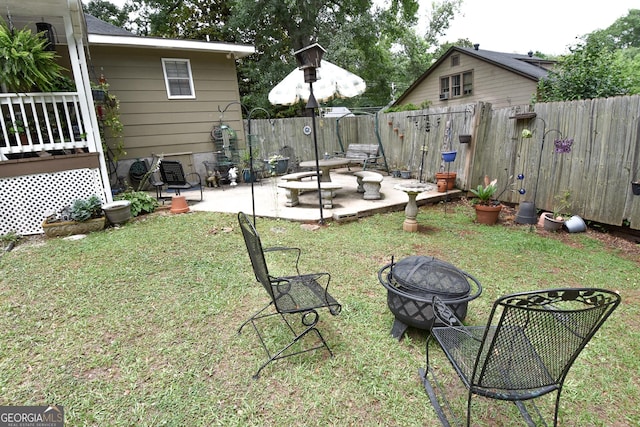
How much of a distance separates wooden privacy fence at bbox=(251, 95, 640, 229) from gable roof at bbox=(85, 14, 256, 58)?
483 centimetres

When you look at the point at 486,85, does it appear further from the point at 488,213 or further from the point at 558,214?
the point at 488,213

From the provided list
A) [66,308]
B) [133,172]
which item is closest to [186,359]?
[66,308]

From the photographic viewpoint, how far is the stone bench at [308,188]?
218 inches

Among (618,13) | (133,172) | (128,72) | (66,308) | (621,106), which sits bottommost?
(66,308)

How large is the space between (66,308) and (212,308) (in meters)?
1.32

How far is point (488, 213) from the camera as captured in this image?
522 cm

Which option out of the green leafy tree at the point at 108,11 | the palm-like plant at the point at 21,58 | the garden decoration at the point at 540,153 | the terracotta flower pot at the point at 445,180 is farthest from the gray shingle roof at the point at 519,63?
the green leafy tree at the point at 108,11

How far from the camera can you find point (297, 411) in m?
1.85

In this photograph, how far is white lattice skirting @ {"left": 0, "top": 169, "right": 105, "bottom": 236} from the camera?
4.80m

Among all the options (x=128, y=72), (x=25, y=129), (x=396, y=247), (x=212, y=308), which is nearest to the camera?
(x=212, y=308)

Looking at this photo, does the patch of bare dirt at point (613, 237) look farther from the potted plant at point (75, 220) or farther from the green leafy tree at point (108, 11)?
the green leafy tree at point (108, 11)

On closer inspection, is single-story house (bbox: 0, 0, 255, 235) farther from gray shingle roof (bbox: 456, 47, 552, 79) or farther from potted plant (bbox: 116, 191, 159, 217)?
gray shingle roof (bbox: 456, 47, 552, 79)

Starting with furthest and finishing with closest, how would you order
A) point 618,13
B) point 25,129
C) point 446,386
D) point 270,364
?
point 618,13 → point 25,129 → point 270,364 → point 446,386

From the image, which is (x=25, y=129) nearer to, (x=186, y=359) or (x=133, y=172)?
(x=133, y=172)
